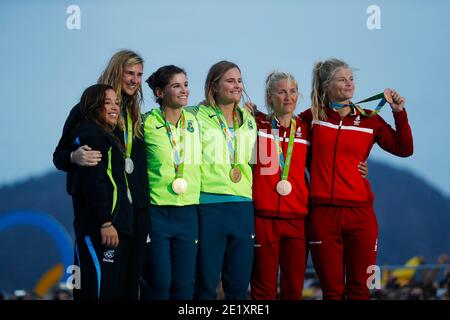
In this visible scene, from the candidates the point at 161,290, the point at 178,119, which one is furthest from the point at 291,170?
the point at 161,290

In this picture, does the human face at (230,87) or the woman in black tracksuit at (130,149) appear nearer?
the woman in black tracksuit at (130,149)

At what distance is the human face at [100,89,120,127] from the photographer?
4543 millimetres

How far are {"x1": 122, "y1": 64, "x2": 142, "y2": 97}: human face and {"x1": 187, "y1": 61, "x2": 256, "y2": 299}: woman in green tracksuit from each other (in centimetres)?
45

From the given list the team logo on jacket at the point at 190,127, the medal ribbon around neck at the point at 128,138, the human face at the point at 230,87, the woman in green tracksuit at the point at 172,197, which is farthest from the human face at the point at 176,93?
the medal ribbon around neck at the point at 128,138

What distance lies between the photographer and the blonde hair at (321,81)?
5195 mm

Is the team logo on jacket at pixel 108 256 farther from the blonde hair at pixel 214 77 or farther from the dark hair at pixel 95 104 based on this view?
the blonde hair at pixel 214 77

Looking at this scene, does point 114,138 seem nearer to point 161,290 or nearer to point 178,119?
point 178,119

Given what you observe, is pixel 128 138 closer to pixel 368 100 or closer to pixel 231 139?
pixel 231 139

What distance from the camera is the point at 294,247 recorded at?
4.99m

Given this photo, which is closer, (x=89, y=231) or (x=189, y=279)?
(x=89, y=231)

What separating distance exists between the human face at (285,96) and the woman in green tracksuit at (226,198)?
21 centimetres
